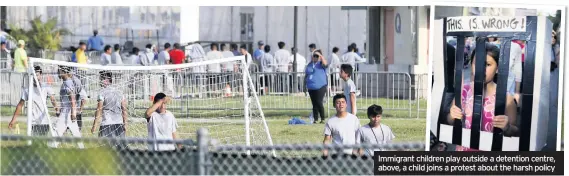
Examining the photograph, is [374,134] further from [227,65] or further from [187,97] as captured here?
[227,65]

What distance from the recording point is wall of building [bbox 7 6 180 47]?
36.0 metres

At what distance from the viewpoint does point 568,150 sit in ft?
28.7

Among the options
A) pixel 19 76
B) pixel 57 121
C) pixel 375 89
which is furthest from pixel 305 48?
pixel 57 121

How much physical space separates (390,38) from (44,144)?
14.4 metres

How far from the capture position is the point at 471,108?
9.00 metres

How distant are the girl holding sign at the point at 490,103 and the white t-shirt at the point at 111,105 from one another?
15.5ft

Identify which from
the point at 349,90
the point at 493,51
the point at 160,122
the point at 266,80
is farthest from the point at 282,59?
the point at 493,51

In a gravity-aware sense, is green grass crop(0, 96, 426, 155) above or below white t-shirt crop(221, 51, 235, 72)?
below

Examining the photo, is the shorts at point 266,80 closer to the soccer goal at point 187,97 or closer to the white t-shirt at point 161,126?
the soccer goal at point 187,97

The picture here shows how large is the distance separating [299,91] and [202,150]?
A: 1344cm

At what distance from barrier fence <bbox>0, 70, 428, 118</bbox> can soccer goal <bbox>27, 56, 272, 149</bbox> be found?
0.13ft

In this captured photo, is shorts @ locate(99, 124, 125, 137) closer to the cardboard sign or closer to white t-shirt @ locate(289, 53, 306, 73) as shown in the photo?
the cardboard sign

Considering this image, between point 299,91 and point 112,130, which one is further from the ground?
→ point 299,91

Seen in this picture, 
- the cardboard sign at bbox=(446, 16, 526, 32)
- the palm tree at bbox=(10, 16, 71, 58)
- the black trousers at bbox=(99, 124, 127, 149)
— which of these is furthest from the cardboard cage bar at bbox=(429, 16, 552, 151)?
the palm tree at bbox=(10, 16, 71, 58)
